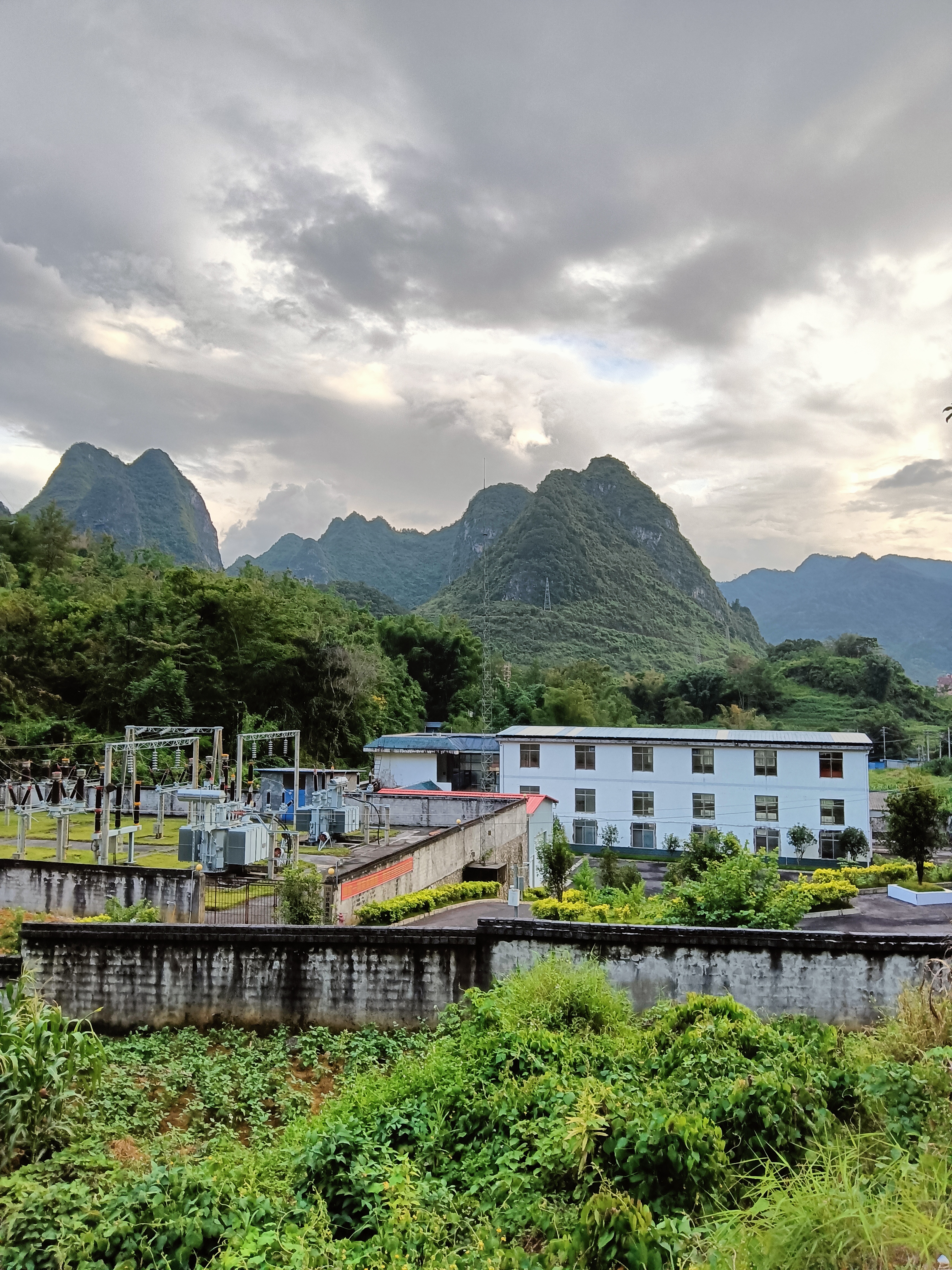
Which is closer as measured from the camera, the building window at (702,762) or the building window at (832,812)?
the building window at (832,812)

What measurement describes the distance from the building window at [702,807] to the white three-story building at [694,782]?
1.2 inches

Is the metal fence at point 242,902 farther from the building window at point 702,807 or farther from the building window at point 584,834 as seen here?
the building window at point 702,807

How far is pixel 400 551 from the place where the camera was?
464 feet

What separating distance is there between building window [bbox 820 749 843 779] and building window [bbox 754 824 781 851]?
2828mm

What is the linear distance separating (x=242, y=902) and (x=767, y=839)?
21.9 m

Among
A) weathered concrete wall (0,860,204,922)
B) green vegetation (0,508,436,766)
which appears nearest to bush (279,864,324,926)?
weathered concrete wall (0,860,204,922)

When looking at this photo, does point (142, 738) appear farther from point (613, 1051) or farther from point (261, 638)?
point (613, 1051)

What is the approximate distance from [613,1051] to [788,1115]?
1966 mm

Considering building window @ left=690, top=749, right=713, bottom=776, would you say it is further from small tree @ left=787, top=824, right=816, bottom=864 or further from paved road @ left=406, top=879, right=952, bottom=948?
paved road @ left=406, top=879, right=952, bottom=948

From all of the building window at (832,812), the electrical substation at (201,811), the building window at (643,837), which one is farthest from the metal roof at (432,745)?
the building window at (832,812)

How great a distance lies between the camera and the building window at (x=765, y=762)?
2859 centimetres

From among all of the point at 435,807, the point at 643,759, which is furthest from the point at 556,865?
the point at 643,759

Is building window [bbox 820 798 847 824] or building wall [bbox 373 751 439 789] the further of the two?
building wall [bbox 373 751 439 789]

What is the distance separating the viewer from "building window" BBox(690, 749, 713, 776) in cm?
2936
